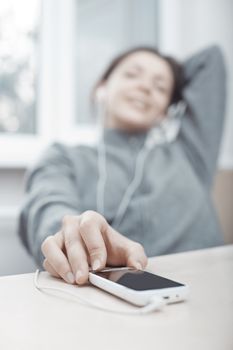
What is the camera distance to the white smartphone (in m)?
0.36

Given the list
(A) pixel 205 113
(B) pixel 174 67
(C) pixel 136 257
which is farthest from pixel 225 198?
(C) pixel 136 257

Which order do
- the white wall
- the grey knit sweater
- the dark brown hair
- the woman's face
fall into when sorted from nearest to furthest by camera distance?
the grey knit sweater, the woman's face, the dark brown hair, the white wall

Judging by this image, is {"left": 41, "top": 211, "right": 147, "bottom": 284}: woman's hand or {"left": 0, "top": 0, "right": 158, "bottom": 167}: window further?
{"left": 0, "top": 0, "right": 158, "bottom": 167}: window

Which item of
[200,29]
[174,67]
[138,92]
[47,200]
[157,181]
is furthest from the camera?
[200,29]

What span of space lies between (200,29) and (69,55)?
50 cm

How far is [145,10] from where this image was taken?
167 cm

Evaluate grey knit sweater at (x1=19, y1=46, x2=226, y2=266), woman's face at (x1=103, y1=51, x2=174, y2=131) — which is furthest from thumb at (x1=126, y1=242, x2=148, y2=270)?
woman's face at (x1=103, y1=51, x2=174, y2=131)

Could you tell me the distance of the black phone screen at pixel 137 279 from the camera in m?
0.38

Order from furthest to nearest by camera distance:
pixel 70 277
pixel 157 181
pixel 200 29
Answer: pixel 200 29 < pixel 157 181 < pixel 70 277

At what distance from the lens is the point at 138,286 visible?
38 centimetres

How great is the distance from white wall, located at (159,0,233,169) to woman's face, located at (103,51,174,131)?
1.28 ft

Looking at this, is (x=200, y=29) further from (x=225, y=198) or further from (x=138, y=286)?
(x=138, y=286)

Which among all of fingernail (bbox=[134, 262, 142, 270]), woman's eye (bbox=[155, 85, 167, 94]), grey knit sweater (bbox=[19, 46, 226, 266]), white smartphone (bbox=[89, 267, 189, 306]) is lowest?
grey knit sweater (bbox=[19, 46, 226, 266])

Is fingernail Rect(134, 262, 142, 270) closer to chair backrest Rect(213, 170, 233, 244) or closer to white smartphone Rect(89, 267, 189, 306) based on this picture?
white smartphone Rect(89, 267, 189, 306)
